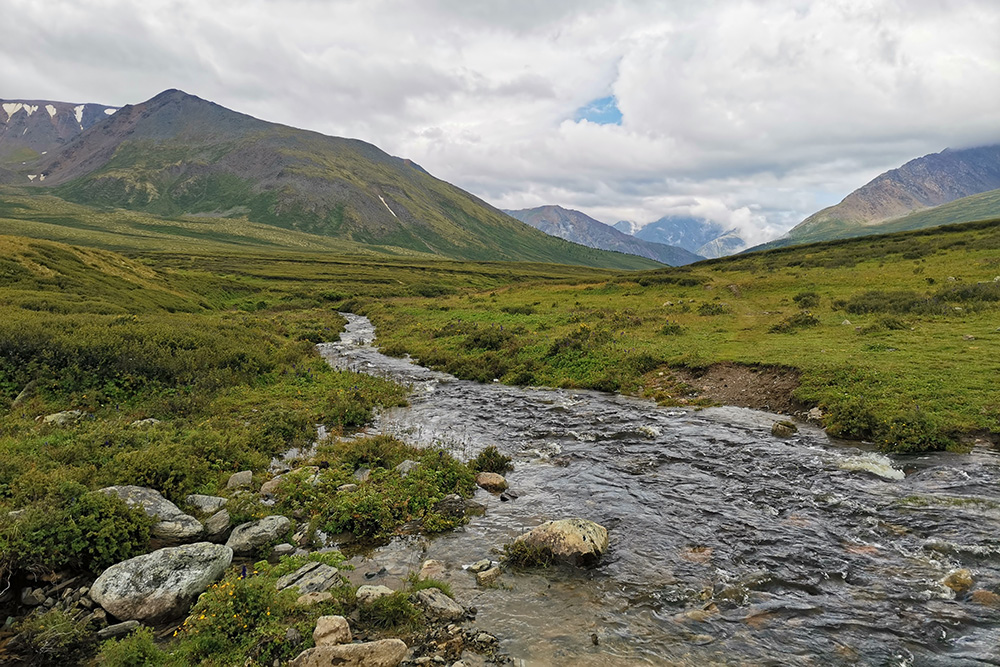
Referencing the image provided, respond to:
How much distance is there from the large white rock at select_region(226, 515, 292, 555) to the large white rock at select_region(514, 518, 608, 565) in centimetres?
577

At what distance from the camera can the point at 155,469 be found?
1302 cm

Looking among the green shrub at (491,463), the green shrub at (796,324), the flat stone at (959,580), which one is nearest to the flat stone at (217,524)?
the green shrub at (491,463)

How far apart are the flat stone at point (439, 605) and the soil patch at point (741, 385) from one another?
17.6m

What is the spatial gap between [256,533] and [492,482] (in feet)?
21.9

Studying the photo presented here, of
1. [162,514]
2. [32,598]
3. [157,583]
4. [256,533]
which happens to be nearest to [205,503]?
[162,514]

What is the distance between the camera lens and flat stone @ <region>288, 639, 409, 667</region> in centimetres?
718

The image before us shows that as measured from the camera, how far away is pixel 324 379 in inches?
1080

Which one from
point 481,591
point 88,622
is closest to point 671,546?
point 481,591

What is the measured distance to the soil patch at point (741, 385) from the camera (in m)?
22.0

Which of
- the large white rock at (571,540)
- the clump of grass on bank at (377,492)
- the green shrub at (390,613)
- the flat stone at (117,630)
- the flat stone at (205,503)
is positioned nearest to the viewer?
the flat stone at (117,630)

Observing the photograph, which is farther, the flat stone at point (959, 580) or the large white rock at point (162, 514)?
the large white rock at point (162, 514)

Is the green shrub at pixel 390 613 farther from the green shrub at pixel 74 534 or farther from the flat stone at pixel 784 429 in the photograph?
the flat stone at pixel 784 429

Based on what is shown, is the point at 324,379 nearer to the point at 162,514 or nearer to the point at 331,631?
the point at 162,514

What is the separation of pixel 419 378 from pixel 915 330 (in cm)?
2943
